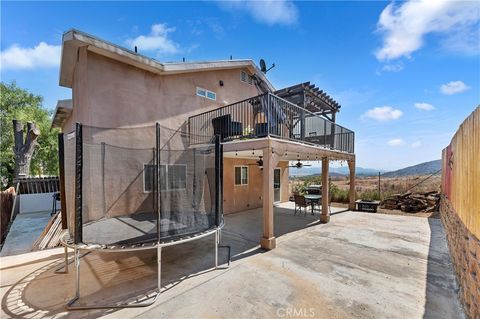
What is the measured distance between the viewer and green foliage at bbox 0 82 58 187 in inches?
595

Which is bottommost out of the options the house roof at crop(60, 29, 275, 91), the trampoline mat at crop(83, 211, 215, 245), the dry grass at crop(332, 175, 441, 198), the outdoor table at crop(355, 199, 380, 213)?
the outdoor table at crop(355, 199, 380, 213)

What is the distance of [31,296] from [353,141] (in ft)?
38.4

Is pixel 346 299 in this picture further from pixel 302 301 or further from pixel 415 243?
pixel 415 243

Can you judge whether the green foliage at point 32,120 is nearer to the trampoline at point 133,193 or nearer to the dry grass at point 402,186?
the trampoline at point 133,193

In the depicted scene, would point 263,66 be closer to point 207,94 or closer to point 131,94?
point 207,94

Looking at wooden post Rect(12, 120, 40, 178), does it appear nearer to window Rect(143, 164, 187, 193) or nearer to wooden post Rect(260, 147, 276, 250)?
window Rect(143, 164, 187, 193)

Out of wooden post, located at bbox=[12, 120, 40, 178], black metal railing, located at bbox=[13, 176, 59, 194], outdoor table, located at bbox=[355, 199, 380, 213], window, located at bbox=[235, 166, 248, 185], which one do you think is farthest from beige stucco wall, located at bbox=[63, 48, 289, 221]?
outdoor table, located at bbox=[355, 199, 380, 213]

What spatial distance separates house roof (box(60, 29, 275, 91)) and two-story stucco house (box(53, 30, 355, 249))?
23 millimetres

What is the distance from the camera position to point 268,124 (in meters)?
5.63

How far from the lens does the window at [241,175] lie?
9.79 m

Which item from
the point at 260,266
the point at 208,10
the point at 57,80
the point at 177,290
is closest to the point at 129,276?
the point at 177,290

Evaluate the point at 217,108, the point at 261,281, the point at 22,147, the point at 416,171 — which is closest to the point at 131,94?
the point at 217,108

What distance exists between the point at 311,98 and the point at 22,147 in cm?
Answer: 1480

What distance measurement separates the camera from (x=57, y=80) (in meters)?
7.61
